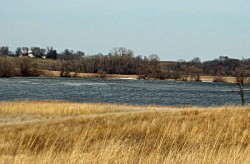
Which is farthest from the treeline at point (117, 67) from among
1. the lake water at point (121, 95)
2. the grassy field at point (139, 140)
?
the grassy field at point (139, 140)

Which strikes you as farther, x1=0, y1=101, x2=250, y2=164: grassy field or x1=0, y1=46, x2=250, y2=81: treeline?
x1=0, y1=46, x2=250, y2=81: treeline

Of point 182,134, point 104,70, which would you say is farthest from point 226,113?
point 104,70

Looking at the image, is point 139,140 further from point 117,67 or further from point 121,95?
point 117,67

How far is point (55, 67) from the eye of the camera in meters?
163

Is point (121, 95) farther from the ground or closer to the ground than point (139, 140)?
closer to the ground

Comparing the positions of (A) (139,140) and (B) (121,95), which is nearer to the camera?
(A) (139,140)

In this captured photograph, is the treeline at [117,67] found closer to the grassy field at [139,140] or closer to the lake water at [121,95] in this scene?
the lake water at [121,95]

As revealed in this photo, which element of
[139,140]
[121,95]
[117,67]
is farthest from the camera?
[117,67]

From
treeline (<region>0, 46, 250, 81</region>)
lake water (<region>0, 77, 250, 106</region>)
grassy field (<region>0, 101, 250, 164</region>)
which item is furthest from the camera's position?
treeline (<region>0, 46, 250, 81</region>)

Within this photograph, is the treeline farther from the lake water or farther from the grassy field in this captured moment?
the grassy field

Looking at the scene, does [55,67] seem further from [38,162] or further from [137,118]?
[38,162]

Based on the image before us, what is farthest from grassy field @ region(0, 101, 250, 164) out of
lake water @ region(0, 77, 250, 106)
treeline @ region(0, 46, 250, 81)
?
treeline @ region(0, 46, 250, 81)

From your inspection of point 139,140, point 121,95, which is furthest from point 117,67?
point 139,140

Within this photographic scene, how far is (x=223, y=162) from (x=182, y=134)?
252 inches
